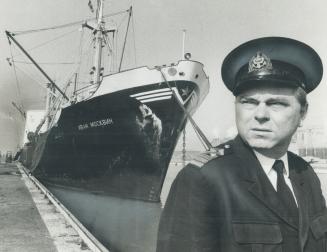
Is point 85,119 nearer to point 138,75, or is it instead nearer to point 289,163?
point 138,75

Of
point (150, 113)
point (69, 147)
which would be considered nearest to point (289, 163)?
point (150, 113)

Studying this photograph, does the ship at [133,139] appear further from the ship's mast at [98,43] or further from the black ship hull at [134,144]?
the ship's mast at [98,43]

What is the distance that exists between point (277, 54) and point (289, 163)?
0.45 metres

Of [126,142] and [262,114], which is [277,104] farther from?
[126,142]

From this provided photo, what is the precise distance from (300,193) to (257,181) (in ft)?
0.69

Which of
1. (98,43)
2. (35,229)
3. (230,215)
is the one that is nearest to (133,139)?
(35,229)

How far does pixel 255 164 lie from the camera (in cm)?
132

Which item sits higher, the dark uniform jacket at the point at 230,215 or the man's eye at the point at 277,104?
the man's eye at the point at 277,104

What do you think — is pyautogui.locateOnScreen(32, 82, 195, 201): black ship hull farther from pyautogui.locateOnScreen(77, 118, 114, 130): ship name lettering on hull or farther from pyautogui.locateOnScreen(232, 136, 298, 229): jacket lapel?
pyautogui.locateOnScreen(232, 136, 298, 229): jacket lapel

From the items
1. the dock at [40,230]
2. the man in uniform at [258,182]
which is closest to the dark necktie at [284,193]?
the man in uniform at [258,182]

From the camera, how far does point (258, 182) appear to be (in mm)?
1272

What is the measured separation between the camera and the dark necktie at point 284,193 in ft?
4.24

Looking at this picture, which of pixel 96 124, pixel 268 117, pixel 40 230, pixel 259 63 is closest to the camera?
pixel 268 117

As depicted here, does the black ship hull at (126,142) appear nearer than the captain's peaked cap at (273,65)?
No
